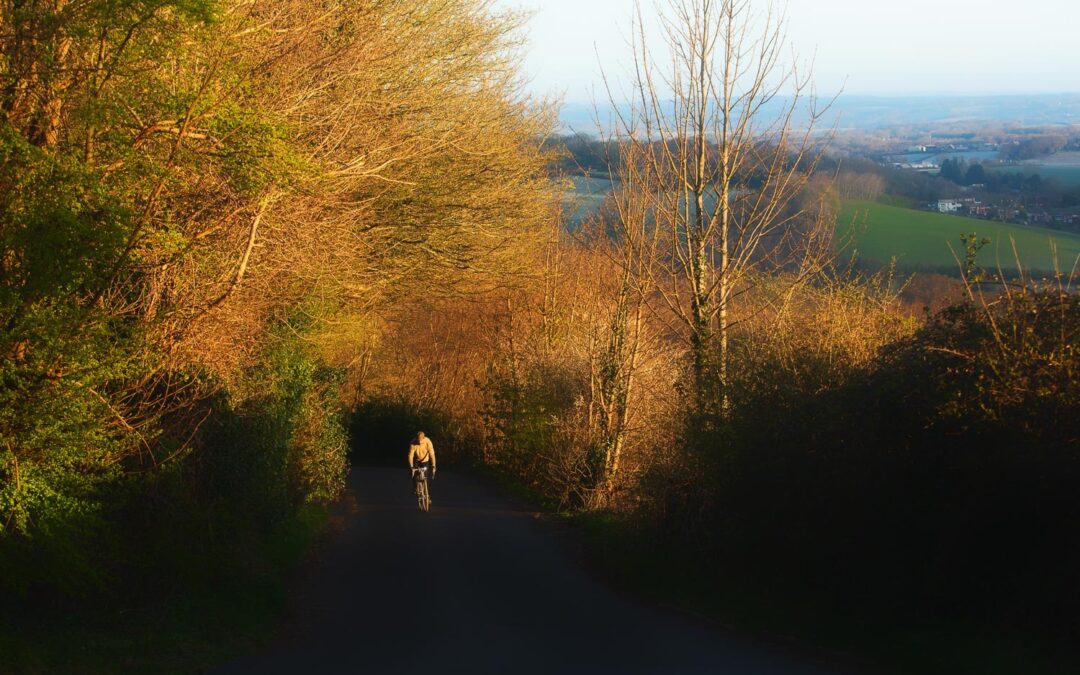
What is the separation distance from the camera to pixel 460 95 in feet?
77.0

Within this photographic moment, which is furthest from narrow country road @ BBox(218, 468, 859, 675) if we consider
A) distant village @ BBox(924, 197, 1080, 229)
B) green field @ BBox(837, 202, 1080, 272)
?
green field @ BBox(837, 202, 1080, 272)

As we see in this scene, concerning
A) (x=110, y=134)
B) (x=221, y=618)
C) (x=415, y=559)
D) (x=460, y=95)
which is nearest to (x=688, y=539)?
(x=415, y=559)

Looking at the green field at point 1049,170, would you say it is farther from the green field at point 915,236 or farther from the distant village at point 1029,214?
the distant village at point 1029,214

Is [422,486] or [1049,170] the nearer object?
[422,486]

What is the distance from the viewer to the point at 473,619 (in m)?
12.5

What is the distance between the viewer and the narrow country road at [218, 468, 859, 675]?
10.2 meters

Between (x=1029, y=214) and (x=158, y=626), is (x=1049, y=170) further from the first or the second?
(x=158, y=626)

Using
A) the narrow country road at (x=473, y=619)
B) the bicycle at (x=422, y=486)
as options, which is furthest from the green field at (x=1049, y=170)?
the narrow country road at (x=473, y=619)

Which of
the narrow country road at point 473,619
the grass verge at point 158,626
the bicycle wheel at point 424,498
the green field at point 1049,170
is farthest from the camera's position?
the green field at point 1049,170

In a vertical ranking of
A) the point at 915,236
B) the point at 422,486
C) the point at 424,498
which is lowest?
the point at 424,498

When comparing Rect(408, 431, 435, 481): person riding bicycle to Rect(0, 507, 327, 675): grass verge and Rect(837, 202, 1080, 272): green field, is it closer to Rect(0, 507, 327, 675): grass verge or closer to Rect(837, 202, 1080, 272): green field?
Rect(0, 507, 327, 675): grass verge

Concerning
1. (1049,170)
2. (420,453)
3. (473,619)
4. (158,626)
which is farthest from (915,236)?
(158,626)

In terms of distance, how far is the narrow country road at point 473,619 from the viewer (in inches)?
400

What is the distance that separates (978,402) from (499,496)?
20097 millimetres
